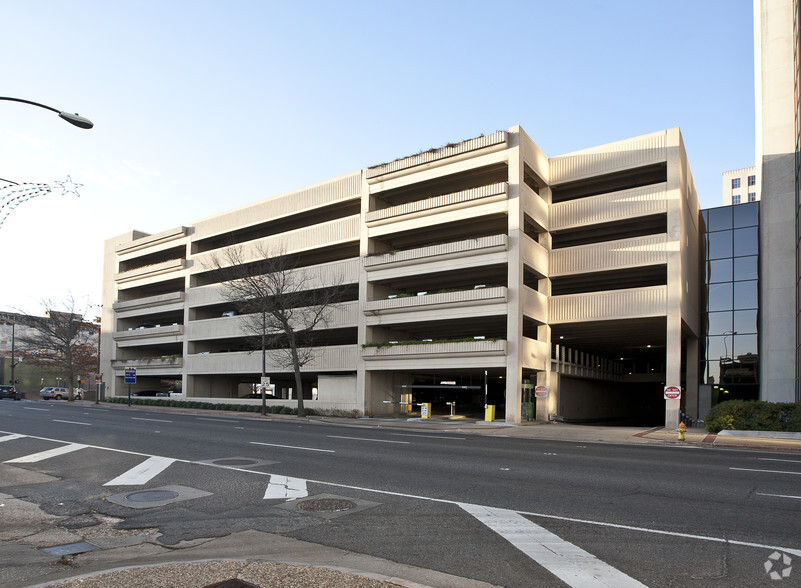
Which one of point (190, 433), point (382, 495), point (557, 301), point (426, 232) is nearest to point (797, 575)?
point (382, 495)

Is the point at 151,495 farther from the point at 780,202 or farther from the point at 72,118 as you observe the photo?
the point at 780,202

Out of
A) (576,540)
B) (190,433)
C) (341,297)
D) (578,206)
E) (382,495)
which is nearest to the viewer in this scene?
(576,540)

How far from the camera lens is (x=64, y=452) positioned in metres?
15.9

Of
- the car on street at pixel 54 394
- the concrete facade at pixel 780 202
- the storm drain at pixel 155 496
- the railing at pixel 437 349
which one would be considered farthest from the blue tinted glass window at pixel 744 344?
the car on street at pixel 54 394

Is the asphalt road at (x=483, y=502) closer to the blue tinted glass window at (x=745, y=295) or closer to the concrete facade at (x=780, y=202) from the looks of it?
the concrete facade at (x=780, y=202)

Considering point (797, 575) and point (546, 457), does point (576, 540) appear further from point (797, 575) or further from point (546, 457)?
point (546, 457)

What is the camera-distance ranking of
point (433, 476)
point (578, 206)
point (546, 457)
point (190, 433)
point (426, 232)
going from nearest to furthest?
point (433, 476) < point (546, 457) < point (190, 433) < point (578, 206) < point (426, 232)

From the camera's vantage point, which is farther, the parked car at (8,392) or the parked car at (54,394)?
the parked car at (54,394)

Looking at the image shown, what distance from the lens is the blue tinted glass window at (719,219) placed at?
42188 millimetres

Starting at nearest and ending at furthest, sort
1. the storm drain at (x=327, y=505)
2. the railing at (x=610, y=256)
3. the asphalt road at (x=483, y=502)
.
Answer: the asphalt road at (x=483, y=502) < the storm drain at (x=327, y=505) < the railing at (x=610, y=256)

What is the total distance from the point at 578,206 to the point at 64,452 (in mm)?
30209

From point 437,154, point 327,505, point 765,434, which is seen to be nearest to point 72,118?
point 327,505

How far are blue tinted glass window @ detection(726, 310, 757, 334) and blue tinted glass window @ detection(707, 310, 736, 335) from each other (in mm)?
368

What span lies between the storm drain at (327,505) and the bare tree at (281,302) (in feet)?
91.9
